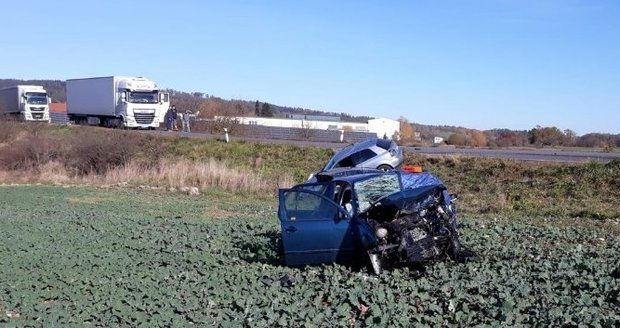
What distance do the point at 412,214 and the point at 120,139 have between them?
2870cm

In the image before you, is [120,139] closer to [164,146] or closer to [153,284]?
[164,146]

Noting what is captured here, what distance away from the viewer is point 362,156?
20.2m

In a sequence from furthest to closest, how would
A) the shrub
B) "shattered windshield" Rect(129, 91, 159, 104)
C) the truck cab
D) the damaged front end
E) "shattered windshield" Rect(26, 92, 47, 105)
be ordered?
"shattered windshield" Rect(26, 92, 47, 105) → "shattered windshield" Rect(129, 91, 159, 104) → the truck cab → the shrub → the damaged front end

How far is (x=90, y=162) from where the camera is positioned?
35.8 meters

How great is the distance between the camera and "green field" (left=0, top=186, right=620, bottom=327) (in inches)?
306

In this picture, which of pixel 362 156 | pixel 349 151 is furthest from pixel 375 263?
pixel 362 156

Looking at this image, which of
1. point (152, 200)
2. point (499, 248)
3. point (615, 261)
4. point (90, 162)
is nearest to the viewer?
point (615, 261)

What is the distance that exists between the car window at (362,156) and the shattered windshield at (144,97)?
1320 inches

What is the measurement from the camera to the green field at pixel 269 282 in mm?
7770

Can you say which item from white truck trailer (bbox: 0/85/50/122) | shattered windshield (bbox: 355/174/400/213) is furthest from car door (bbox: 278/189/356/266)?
white truck trailer (bbox: 0/85/50/122)

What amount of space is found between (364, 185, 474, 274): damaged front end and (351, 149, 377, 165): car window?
930cm

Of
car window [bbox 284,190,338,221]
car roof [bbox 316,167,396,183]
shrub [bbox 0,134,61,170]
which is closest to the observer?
car window [bbox 284,190,338,221]

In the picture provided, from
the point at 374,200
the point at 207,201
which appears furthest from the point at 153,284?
the point at 207,201

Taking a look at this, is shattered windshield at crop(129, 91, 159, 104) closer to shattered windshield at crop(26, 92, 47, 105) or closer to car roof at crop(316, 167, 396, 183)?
shattered windshield at crop(26, 92, 47, 105)
